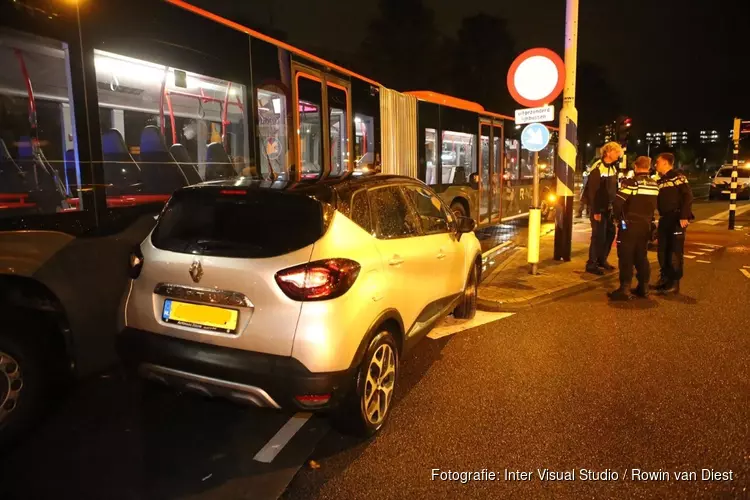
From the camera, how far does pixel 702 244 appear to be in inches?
486

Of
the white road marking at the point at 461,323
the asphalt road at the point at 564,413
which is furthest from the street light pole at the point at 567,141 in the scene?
the white road marking at the point at 461,323

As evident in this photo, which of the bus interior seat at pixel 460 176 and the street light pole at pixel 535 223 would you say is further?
the bus interior seat at pixel 460 176

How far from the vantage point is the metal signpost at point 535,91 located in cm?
793

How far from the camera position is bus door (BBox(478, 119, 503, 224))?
13.0 metres

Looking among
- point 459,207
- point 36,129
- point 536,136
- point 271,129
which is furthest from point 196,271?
point 459,207

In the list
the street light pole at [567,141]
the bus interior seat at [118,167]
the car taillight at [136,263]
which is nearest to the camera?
the car taillight at [136,263]

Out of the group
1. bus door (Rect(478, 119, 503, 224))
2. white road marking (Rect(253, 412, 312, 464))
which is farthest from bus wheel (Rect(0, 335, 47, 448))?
bus door (Rect(478, 119, 503, 224))

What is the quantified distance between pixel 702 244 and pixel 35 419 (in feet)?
41.6

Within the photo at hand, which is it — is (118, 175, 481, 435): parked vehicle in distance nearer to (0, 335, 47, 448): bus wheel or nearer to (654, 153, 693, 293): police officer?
(0, 335, 47, 448): bus wheel

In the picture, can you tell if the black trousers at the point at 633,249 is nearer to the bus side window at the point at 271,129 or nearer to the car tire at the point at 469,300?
the car tire at the point at 469,300

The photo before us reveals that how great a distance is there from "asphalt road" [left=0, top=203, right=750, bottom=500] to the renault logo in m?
1.11

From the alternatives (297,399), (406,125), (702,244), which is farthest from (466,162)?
(297,399)

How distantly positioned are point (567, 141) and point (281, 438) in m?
7.47

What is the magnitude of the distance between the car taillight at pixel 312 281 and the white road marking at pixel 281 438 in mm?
1058
